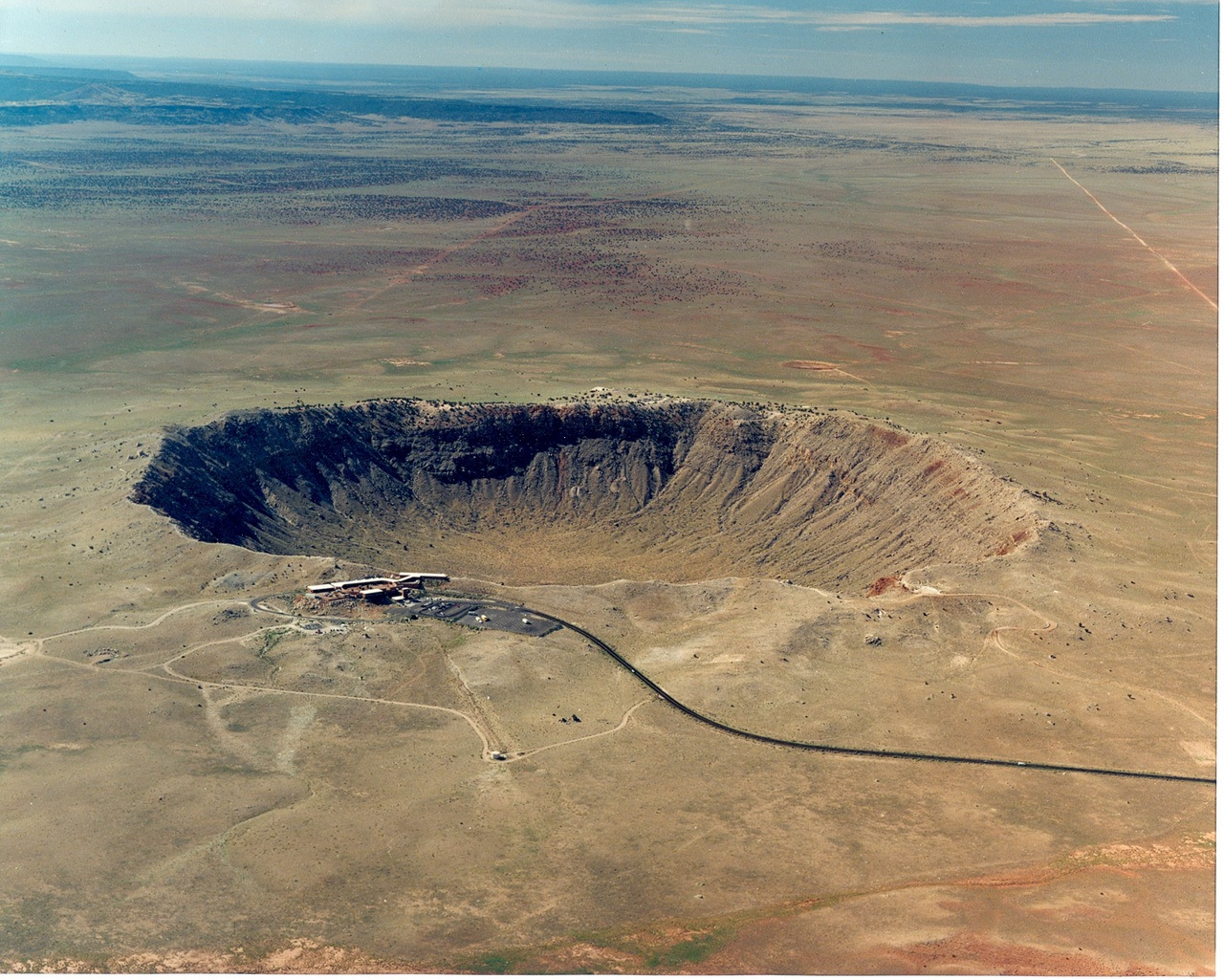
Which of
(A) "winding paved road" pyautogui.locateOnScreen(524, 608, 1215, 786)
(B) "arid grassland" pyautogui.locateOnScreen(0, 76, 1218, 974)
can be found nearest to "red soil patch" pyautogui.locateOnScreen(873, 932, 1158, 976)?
(B) "arid grassland" pyautogui.locateOnScreen(0, 76, 1218, 974)

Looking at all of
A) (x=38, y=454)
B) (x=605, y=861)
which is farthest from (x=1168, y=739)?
(x=38, y=454)

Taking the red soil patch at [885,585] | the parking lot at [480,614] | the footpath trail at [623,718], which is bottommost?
the footpath trail at [623,718]

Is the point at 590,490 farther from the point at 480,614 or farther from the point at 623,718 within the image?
the point at 623,718

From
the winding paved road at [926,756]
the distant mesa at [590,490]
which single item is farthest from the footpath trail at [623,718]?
the distant mesa at [590,490]

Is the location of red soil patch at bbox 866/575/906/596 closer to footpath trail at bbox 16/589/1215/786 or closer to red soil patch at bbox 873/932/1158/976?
footpath trail at bbox 16/589/1215/786

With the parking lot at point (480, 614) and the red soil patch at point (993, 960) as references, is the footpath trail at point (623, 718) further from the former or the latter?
the red soil patch at point (993, 960)

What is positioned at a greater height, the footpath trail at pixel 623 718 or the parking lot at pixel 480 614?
the parking lot at pixel 480 614

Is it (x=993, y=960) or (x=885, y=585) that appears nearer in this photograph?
(x=993, y=960)

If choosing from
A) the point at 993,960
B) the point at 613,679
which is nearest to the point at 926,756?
the point at 993,960
